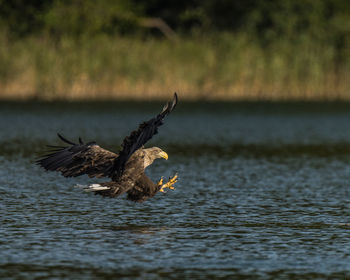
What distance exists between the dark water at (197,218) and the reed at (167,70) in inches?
537

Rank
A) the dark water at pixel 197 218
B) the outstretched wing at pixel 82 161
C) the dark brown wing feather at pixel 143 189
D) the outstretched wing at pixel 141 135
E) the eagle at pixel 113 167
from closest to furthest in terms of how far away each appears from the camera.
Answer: the dark water at pixel 197 218
the outstretched wing at pixel 141 135
the eagle at pixel 113 167
the outstretched wing at pixel 82 161
the dark brown wing feather at pixel 143 189

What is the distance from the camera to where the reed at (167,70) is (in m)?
41.5

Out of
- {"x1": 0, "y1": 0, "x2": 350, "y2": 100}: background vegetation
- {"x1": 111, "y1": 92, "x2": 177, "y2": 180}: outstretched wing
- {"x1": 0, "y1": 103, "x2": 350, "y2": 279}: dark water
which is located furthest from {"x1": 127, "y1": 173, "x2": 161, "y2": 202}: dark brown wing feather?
{"x1": 0, "y1": 0, "x2": 350, "y2": 100}: background vegetation

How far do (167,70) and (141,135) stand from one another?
31728mm

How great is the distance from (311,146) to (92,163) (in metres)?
14.5

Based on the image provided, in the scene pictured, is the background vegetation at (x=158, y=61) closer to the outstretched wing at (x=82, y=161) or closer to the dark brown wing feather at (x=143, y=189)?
the outstretched wing at (x=82, y=161)

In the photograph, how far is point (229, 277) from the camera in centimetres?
945

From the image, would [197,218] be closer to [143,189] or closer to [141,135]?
[143,189]

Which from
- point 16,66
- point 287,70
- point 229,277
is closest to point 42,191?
point 229,277

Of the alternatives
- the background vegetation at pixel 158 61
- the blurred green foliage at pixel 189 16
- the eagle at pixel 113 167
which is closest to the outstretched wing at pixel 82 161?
the eagle at pixel 113 167

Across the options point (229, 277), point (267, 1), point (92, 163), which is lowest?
point (229, 277)

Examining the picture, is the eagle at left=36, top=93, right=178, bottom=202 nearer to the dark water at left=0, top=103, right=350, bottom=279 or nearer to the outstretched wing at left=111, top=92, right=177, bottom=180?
the outstretched wing at left=111, top=92, right=177, bottom=180

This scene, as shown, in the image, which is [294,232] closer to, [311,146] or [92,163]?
[92,163]

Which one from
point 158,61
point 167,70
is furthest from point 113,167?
point 158,61
